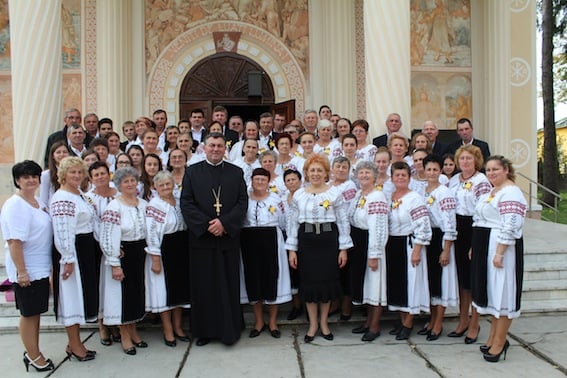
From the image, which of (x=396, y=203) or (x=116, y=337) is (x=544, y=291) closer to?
(x=396, y=203)

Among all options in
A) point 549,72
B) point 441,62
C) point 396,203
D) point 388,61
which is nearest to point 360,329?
point 396,203

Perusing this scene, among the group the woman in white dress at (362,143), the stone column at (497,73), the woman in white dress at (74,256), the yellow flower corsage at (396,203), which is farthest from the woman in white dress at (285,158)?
the stone column at (497,73)

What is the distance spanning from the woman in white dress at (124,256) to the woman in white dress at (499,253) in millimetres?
3316

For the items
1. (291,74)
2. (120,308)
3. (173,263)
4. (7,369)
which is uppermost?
(291,74)

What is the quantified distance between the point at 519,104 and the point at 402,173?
7914 mm

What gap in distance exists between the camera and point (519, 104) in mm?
11492

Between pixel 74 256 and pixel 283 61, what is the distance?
27.8 feet

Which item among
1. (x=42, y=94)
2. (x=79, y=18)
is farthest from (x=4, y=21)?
(x=42, y=94)

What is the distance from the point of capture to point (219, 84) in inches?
468

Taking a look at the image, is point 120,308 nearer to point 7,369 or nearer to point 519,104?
point 7,369

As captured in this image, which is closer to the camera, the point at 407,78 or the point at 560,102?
the point at 407,78

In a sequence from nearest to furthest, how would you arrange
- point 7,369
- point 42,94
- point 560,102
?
point 7,369 → point 42,94 → point 560,102

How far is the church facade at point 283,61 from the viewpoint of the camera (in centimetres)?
1113

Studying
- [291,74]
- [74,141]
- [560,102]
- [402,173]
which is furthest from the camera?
[560,102]
